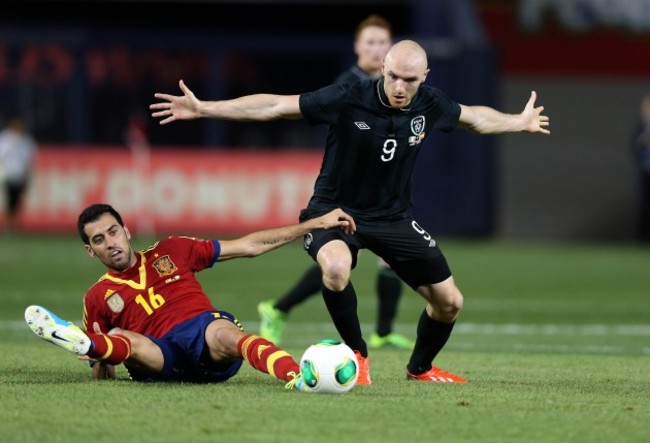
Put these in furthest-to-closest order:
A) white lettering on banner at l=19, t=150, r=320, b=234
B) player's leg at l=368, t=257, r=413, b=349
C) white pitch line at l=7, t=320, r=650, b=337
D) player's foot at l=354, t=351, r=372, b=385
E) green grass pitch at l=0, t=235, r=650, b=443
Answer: white lettering on banner at l=19, t=150, r=320, b=234 → white pitch line at l=7, t=320, r=650, b=337 → player's leg at l=368, t=257, r=413, b=349 → player's foot at l=354, t=351, r=372, b=385 → green grass pitch at l=0, t=235, r=650, b=443

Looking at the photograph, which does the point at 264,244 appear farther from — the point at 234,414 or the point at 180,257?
the point at 234,414

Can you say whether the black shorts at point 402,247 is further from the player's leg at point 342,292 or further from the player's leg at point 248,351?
the player's leg at point 248,351

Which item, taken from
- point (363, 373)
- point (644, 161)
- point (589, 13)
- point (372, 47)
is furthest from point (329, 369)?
point (589, 13)

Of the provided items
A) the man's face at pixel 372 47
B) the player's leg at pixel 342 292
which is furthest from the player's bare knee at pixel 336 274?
the man's face at pixel 372 47

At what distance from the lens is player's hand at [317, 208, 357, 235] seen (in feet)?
28.6

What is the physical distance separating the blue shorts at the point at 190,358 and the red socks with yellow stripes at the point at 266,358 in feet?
0.95

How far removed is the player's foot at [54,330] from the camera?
307 inches

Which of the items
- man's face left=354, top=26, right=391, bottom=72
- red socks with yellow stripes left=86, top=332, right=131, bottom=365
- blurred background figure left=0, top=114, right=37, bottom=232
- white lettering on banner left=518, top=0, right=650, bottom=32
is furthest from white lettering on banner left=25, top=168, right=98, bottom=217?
red socks with yellow stripes left=86, top=332, right=131, bottom=365

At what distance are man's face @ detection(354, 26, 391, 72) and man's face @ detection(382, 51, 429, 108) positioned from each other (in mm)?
3258

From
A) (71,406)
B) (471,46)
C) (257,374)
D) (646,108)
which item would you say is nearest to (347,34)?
(471,46)

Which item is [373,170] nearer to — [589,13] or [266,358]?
[266,358]

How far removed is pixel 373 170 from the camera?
29.2 ft

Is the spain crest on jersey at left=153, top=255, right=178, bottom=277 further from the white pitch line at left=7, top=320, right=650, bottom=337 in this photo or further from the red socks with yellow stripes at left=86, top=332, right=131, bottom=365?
the white pitch line at left=7, top=320, right=650, bottom=337

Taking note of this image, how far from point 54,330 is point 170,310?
0.97m
